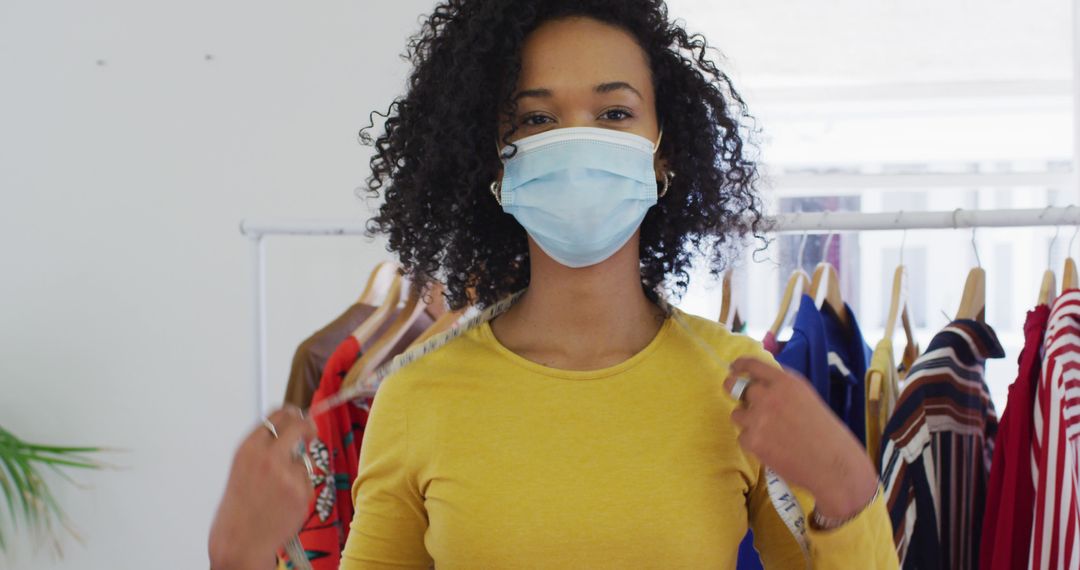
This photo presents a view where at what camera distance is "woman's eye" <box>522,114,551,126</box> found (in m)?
0.92

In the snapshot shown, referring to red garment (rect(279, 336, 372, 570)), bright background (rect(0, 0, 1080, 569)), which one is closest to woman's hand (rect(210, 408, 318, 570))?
red garment (rect(279, 336, 372, 570))

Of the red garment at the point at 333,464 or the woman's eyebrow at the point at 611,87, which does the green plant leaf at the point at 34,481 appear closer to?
the red garment at the point at 333,464

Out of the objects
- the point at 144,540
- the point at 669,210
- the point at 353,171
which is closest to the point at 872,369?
the point at 669,210

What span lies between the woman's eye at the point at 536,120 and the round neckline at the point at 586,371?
21cm

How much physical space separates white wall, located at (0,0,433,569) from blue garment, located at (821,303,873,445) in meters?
1.22

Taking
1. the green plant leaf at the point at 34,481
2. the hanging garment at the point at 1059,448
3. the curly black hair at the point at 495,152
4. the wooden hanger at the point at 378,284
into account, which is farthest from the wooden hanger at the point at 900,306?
the green plant leaf at the point at 34,481

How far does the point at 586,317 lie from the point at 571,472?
0.49 feet

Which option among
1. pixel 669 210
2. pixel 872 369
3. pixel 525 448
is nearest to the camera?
pixel 525 448

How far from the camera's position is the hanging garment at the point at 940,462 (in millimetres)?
1218

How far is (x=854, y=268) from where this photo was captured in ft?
9.65

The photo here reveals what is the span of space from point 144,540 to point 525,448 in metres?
1.91

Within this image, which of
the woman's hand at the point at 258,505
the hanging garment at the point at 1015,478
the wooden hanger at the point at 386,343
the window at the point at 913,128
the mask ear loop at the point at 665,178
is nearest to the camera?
the woman's hand at the point at 258,505

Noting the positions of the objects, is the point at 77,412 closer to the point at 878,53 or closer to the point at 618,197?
the point at 618,197

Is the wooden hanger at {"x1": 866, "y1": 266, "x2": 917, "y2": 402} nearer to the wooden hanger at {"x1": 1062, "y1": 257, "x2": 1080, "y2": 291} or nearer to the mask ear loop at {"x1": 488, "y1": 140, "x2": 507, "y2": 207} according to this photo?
the wooden hanger at {"x1": 1062, "y1": 257, "x2": 1080, "y2": 291}
